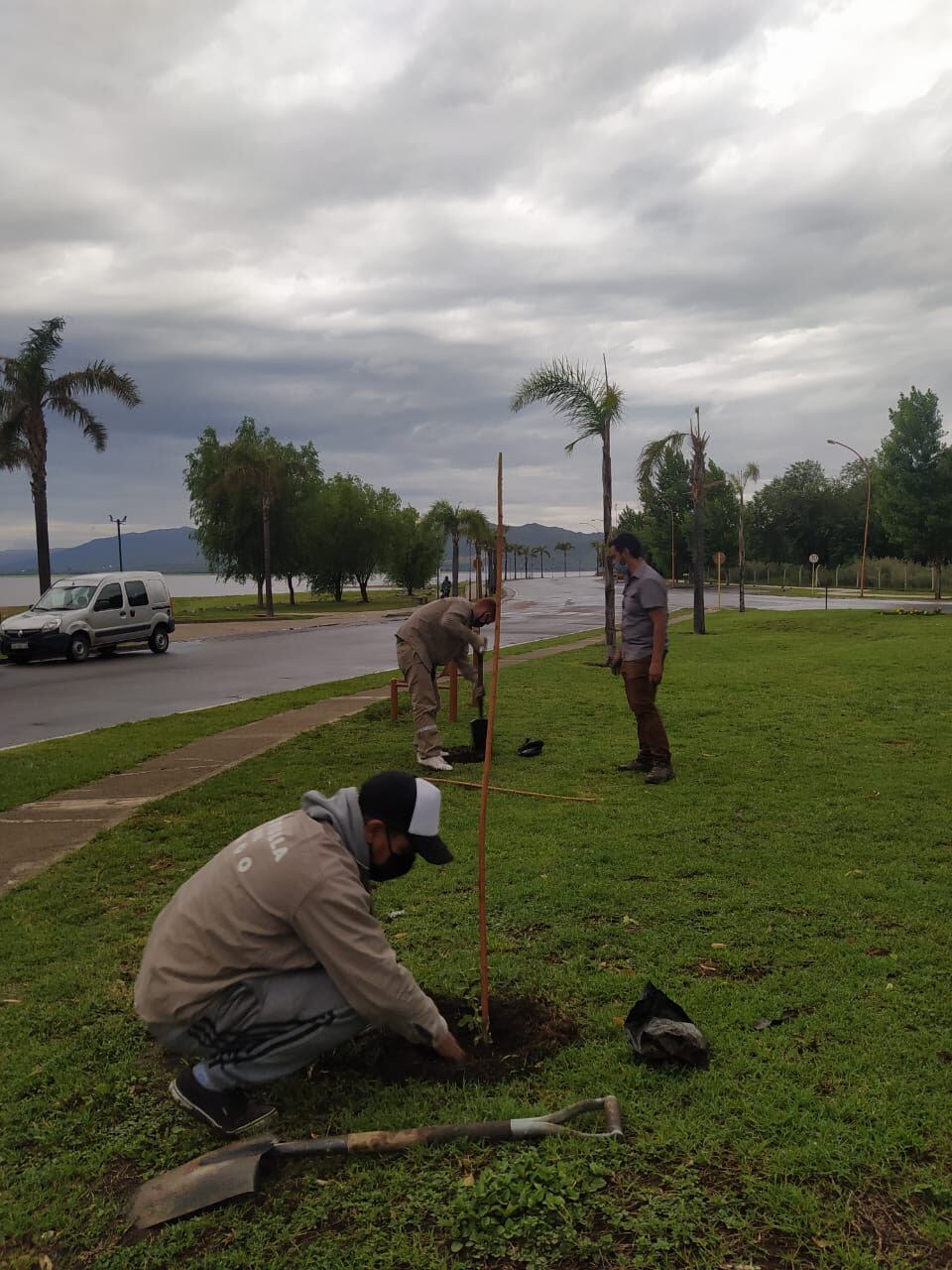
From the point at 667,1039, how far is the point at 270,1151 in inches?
54.0

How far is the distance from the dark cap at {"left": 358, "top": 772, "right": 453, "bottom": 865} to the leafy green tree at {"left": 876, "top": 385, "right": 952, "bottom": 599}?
50.7 m

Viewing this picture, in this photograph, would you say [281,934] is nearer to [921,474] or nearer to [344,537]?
[921,474]

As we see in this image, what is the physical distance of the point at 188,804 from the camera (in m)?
7.28

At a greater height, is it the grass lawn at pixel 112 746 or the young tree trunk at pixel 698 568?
the young tree trunk at pixel 698 568

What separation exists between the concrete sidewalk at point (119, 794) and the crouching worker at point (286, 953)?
122 inches

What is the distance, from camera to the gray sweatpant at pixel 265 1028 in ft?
9.82

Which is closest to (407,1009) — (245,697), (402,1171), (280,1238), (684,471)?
(402,1171)

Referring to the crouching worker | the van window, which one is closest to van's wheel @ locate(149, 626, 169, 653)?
the van window

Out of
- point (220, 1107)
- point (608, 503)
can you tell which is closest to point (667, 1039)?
point (220, 1107)

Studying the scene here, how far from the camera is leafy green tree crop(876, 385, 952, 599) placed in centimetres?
4853

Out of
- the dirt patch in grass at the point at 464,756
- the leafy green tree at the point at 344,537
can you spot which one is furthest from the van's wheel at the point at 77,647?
the leafy green tree at the point at 344,537

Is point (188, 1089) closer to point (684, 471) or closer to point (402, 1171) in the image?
point (402, 1171)

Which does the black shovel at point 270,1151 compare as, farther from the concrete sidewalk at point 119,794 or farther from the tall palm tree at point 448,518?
the tall palm tree at point 448,518

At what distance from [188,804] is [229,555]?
47738 mm
